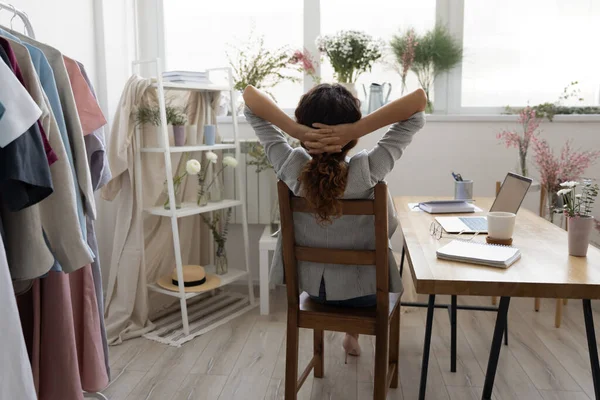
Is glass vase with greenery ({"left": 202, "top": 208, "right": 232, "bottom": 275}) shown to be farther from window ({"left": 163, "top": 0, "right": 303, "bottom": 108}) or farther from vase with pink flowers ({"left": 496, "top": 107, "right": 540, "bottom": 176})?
vase with pink flowers ({"left": 496, "top": 107, "right": 540, "bottom": 176})

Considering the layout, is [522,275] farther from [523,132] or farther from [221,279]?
[523,132]

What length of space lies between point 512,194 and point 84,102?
1.60m

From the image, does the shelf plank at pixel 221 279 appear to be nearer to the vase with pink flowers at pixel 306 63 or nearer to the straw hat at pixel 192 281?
the straw hat at pixel 192 281

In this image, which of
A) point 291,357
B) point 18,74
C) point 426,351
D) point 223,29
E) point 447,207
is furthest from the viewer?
point 223,29

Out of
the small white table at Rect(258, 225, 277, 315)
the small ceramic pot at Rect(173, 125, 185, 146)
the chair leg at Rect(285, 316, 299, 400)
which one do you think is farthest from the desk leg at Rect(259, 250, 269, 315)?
the chair leg at Rect(285, 316, 299, 400)

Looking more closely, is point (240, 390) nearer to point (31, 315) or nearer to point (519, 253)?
point (31, 315)

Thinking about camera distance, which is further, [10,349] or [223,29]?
[223,29]

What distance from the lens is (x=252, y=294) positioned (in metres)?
3.37

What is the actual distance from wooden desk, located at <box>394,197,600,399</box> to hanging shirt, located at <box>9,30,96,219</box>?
981 millimetres

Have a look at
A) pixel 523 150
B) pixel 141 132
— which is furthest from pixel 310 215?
pixel 523 150

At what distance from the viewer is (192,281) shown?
10.0ft

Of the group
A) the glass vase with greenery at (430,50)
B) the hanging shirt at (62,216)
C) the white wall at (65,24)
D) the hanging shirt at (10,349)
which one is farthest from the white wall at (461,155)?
the hanging shirt at (10,349)

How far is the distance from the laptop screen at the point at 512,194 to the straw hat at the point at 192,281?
1523 millimetres

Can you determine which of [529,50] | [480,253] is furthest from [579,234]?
[529,50]
